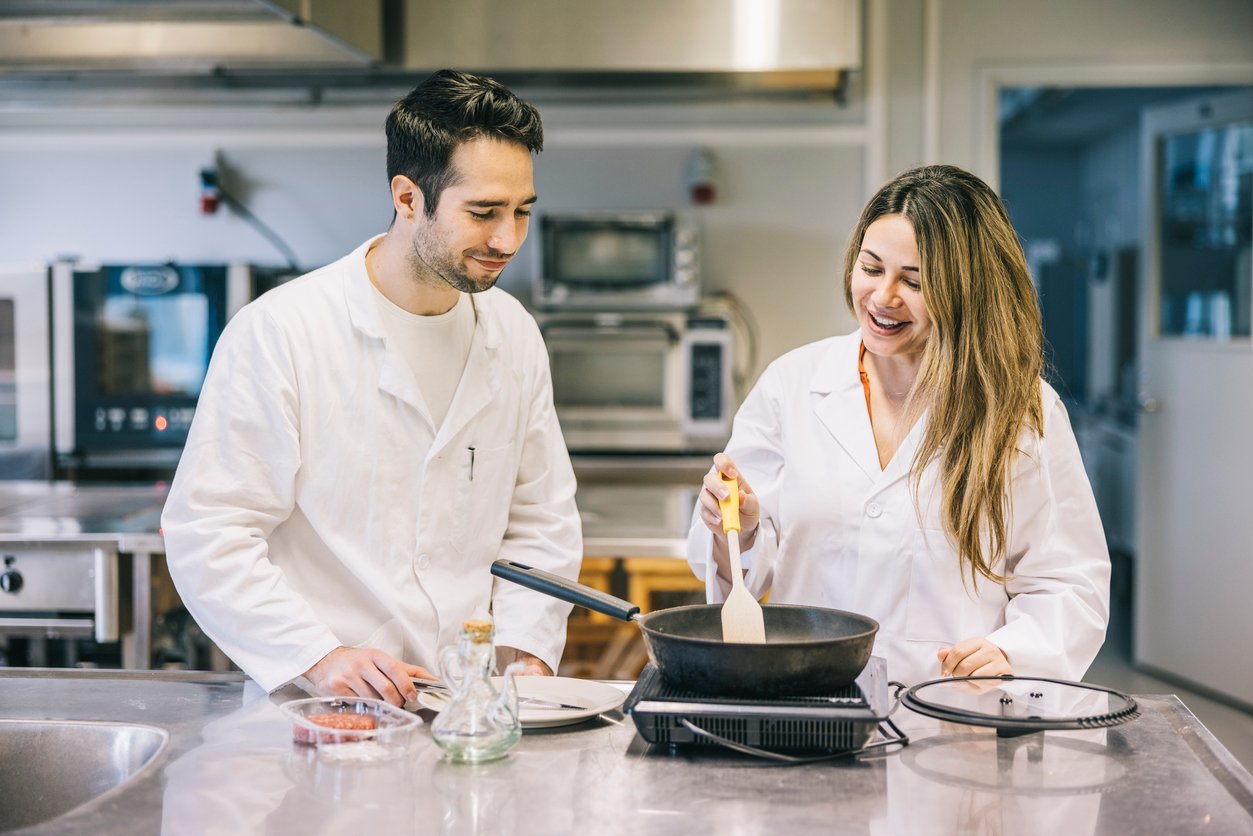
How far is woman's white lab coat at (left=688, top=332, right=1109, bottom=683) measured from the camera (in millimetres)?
1741

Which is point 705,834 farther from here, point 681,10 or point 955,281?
point 681,10

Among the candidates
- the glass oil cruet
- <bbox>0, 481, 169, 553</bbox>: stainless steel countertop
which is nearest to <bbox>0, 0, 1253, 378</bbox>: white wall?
<bbox>0, 481, 169, 553</bbox>: stainless steel countertop

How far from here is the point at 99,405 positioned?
3.75 metres

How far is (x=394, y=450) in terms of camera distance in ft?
5.91

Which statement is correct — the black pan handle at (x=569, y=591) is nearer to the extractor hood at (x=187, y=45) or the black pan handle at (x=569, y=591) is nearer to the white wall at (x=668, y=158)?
the extractor hood at (x=187, y=45)

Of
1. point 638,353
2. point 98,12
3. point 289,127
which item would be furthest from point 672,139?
point 98,12

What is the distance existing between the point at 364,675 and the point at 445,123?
0.77m

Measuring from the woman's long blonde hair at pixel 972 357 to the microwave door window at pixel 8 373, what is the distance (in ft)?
9.66

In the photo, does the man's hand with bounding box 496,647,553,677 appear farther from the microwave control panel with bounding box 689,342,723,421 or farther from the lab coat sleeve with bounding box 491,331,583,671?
the microwave control panel with bounding box 689,342,723,421

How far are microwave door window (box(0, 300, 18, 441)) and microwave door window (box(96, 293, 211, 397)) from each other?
26cm

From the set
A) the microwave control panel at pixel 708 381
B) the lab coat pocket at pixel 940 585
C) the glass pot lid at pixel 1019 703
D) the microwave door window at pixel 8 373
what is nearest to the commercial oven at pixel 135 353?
the microwave door window at pixel 8 373

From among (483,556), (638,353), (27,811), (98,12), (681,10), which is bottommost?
(27,811)

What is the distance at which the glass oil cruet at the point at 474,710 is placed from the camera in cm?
128

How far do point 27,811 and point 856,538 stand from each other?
3.87ft
